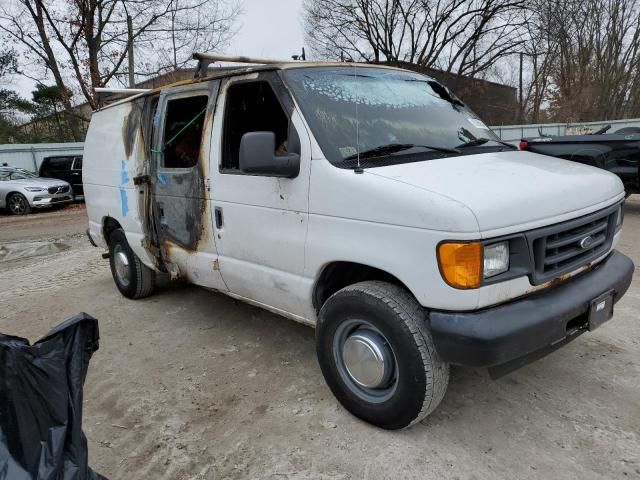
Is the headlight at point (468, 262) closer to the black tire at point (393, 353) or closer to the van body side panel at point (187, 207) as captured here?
the black tire at point (393, 353)

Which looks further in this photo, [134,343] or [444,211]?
[134,343]

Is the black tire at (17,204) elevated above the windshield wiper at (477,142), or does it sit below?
below

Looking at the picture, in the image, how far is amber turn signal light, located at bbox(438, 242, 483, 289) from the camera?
7.29 ft

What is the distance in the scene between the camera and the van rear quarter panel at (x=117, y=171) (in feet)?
14.9

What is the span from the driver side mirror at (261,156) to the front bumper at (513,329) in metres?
1.20

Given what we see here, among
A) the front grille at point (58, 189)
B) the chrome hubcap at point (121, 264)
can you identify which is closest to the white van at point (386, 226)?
the chrome hubcap at point (121, 264)

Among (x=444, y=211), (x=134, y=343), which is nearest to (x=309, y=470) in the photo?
(x=444, y=211)

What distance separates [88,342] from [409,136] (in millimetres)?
2123

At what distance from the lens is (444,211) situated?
2.24 metres

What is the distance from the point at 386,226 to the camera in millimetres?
2480

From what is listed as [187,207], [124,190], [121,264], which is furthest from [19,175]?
[187,207]

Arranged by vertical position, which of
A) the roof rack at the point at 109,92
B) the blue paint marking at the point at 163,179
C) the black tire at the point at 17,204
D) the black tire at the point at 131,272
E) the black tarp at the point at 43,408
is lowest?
the black tire at the point at 17,204

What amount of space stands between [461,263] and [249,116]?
1950 mm

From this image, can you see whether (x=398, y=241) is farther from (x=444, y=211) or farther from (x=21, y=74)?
(x=21, y=74)
